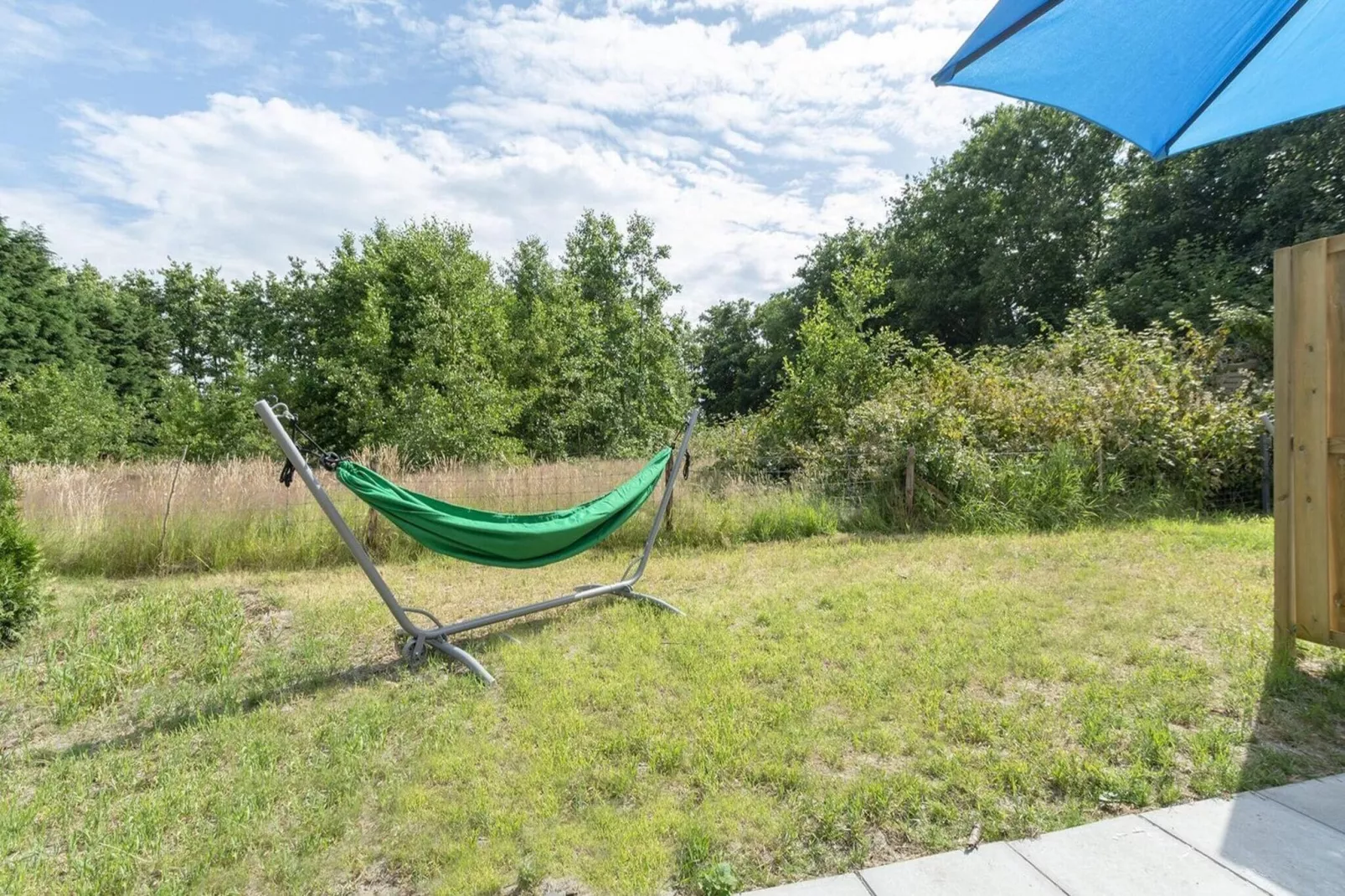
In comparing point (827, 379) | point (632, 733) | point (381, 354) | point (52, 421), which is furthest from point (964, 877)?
point (52, 421)

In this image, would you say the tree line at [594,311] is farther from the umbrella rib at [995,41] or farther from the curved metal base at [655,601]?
the umbrella rib at [995,41]

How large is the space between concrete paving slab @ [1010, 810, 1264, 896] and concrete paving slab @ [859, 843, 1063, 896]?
1.8 inches

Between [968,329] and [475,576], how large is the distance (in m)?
17.6

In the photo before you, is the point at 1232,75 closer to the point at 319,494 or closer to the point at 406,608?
the point at 319,494

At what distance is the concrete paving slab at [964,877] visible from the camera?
1.43m

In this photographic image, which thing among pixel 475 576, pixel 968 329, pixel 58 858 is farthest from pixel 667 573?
pixel 968 329

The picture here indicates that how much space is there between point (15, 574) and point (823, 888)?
4277 mm

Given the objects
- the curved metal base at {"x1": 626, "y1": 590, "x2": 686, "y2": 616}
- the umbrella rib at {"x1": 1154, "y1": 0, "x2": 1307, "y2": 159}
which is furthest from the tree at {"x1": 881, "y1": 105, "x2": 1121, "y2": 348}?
the umbrella rib at {"x1": 1154, "y1": 0, "x2": 1307, "y2": 159}

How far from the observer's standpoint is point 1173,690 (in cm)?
240

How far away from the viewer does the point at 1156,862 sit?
151 centimetres

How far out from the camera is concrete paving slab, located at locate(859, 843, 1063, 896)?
4.69 feet

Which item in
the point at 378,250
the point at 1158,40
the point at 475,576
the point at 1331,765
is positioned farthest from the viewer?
the point at 378,250

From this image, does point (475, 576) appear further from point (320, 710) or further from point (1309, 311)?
point (1309, 311)

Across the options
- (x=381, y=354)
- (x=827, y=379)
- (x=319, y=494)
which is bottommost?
(x=319, y=494)
